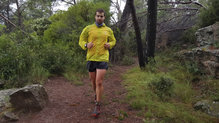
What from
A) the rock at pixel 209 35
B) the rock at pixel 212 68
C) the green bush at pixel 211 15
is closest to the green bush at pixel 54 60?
the rock at pixel 212 68

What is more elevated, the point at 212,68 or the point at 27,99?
the point at 212,68

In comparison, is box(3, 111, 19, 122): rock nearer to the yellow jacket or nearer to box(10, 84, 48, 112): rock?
box(10, 84, 48, 112): rock

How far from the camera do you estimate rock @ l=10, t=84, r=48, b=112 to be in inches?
117

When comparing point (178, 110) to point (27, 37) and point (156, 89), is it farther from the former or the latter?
point (27, 37)

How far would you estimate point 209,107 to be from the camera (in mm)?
2910

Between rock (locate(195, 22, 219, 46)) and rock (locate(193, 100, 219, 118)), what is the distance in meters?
3.11

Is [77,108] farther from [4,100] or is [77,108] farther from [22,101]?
[4,100]

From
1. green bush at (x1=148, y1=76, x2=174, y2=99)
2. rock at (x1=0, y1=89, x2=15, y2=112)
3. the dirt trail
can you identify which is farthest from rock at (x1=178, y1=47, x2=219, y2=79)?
rock at (x1=0, y1=89, x2=15, y2=112)

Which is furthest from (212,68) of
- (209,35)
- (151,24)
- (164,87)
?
(151,24)

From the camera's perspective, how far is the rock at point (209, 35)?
5223 millimetres

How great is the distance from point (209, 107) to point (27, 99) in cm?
369

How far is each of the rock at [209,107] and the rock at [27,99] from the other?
133 inches

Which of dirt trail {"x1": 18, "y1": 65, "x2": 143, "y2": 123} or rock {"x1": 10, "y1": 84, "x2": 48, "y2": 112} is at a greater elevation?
rock {"x1": 10, "y1": 84, "x2": 48, "y2": 112}

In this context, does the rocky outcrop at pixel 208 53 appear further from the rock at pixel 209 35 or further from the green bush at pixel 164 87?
the green bush at pixel 164 87
